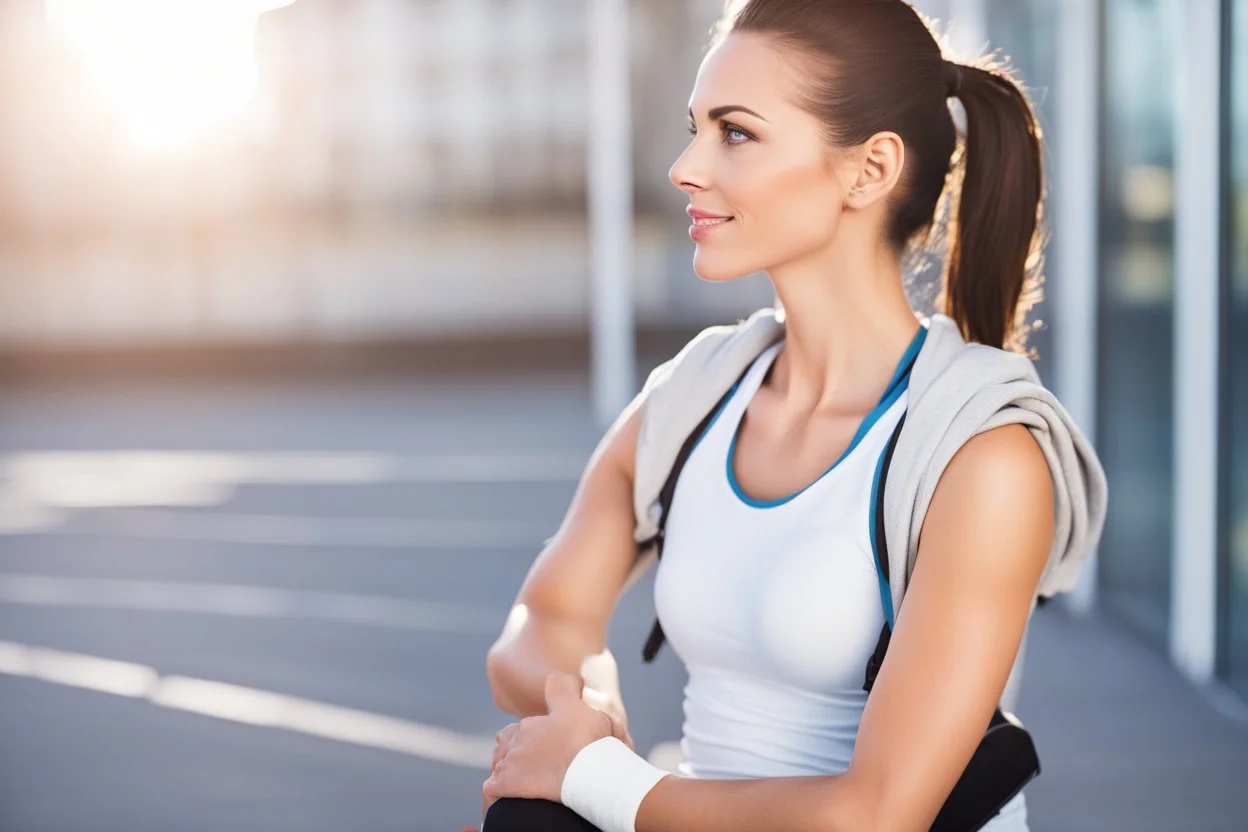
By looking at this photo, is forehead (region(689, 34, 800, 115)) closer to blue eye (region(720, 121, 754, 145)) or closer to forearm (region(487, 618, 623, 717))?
blue eye (region(720, 121, 754, 145))

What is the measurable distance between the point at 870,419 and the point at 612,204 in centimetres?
692

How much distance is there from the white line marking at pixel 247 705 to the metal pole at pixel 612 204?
4.69m

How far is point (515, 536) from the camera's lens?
5.43 meters

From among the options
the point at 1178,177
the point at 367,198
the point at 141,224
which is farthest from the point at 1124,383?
the point at 141,224

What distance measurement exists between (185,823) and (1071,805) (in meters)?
1.71

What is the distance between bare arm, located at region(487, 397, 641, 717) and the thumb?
100mm

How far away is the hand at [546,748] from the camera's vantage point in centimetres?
123

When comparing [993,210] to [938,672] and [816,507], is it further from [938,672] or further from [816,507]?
[938,672]

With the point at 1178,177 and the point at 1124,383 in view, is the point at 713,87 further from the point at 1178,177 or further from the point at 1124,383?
the point at 1124,383

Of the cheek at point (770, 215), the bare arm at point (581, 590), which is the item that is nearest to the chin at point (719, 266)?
the cheek at point (770, 215)

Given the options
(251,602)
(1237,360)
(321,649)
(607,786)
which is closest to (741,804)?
(607,786)

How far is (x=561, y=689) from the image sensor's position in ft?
4.40

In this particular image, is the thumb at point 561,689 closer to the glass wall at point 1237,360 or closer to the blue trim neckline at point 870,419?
the blue trim neckline at point 870,419

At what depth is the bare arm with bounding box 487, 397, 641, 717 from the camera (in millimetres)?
1485
